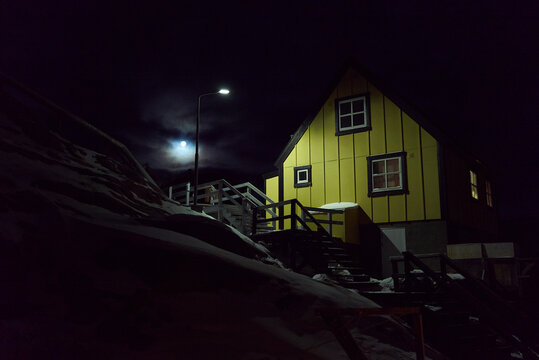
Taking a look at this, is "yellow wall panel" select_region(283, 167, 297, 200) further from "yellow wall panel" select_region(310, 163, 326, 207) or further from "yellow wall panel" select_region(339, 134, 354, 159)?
"yellow wall panel" select_region(339, 134, 354, 159)

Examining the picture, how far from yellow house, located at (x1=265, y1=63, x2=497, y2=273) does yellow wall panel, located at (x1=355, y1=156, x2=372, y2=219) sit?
1.7 inches

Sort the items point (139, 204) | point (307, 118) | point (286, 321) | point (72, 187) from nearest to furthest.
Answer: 1. point (286, 321)
2. point (72, 187)
3. point (139, 204)
4. point (307, 118)

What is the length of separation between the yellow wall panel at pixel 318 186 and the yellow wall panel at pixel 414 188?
3766mm

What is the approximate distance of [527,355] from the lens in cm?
817

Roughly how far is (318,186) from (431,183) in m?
4.91

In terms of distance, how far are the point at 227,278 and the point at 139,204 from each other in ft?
15.2

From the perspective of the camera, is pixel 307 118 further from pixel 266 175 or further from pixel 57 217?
pixel 57 217

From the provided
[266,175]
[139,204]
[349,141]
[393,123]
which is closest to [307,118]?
[349,141]

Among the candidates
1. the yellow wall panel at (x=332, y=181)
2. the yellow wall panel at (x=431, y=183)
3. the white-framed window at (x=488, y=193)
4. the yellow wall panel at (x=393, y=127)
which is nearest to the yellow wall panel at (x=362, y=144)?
the yellow wall panel at (x=393, y=127)

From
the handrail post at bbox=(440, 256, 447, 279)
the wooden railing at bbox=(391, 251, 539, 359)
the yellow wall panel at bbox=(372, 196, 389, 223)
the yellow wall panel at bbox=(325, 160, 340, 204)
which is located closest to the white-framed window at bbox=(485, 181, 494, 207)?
the yellow wall panel at bbox=(372, 196, 389, 223)

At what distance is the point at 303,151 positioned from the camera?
19125 mm

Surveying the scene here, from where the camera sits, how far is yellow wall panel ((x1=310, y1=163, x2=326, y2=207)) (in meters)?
18.1

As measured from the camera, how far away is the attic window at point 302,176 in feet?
61.4

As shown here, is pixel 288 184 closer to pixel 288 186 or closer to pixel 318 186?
pixel 288 186
